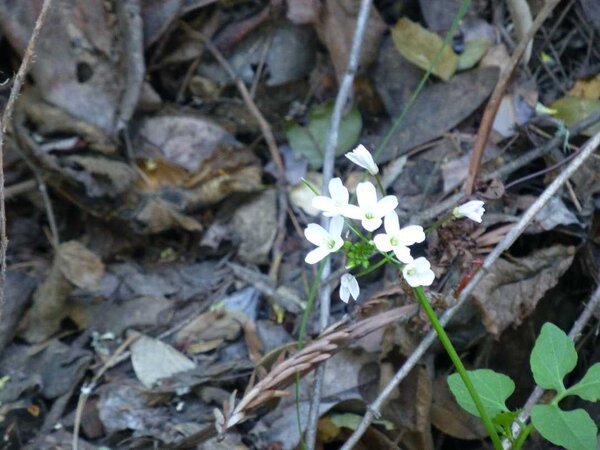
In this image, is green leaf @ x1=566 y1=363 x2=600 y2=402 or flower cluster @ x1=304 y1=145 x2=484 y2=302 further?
green leaf @ x1=566 y1=363 x2=600 y2=402

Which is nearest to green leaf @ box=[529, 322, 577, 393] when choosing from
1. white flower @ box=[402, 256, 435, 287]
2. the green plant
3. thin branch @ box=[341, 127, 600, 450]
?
the green plant

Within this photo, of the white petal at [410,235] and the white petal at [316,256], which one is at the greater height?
the white petal at [410,235]

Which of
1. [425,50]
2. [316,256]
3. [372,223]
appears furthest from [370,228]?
[425,50]

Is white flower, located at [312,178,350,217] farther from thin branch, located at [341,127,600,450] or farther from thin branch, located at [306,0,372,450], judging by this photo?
thin branch, located at [306,0,372,450]

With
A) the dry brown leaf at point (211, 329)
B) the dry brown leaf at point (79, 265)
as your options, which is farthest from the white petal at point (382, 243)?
the dry brown leaf at point (79, 265)

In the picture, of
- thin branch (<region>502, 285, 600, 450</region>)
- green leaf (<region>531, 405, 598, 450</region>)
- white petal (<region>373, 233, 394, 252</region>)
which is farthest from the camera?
thin branch (<region>502, 285, 600, 450</region>)

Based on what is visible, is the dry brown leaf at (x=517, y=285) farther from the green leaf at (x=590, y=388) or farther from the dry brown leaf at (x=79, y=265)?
the dry brown leaf at (x=79, y=265)
